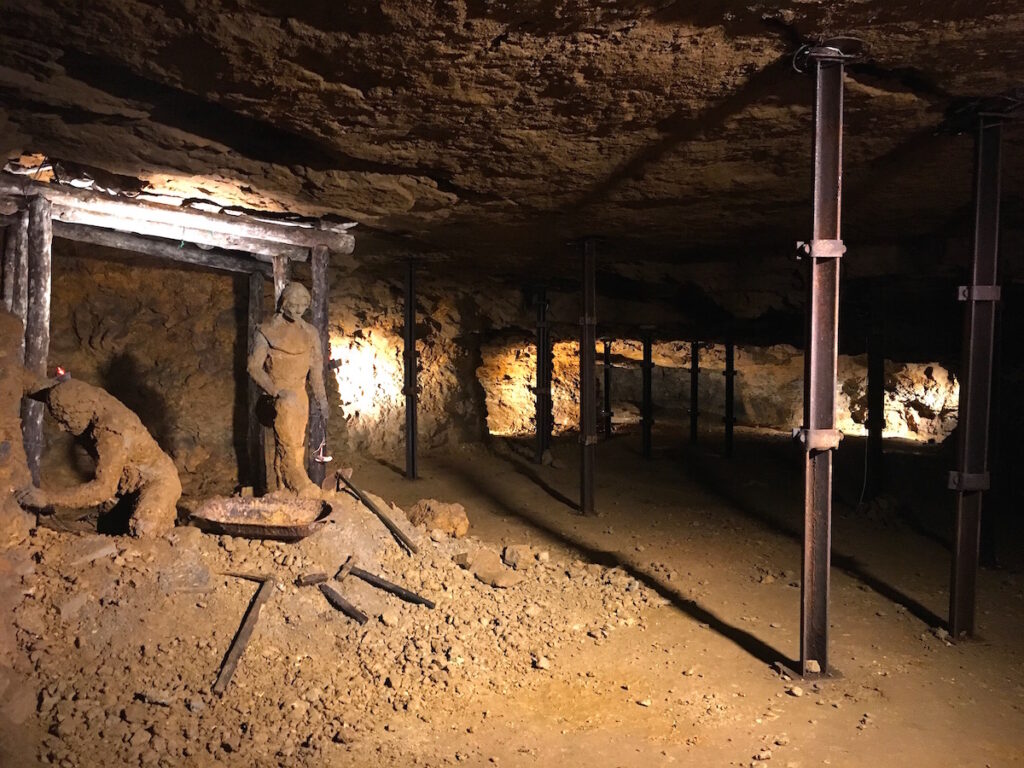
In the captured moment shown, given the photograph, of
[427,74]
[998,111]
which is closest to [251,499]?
[427,74]

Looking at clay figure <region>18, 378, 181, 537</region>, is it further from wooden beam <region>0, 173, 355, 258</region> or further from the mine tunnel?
wooden beam <region>0, 173, 355, 258</region>

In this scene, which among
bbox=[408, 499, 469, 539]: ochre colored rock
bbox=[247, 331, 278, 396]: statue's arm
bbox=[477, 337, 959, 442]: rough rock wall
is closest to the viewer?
bbox=[247, 331, 278, 396]: statue's arm

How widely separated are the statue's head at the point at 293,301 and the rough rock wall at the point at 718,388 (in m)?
7.08

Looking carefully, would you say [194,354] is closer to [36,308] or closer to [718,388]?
[36,308]

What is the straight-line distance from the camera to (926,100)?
13.0 feet

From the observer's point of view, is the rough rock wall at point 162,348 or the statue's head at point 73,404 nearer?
the statue's head at point 73,404

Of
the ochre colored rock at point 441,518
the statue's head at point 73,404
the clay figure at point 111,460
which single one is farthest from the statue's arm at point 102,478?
the ochre colored rock at point 441,518

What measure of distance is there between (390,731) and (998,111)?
4.79 m

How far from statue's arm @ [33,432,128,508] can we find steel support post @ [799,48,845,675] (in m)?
4.33

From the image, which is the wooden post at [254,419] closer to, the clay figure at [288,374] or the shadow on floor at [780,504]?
the clay figure at [288,374]

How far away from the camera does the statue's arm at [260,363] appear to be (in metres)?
Answer: 5.55

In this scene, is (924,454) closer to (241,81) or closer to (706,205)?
(706,205)

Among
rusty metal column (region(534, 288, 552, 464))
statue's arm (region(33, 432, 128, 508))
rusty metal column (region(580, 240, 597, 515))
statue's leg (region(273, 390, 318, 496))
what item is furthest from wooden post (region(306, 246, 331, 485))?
rusty metal column (region(534, 288, 552, 464))

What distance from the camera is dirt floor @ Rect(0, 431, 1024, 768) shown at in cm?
328
